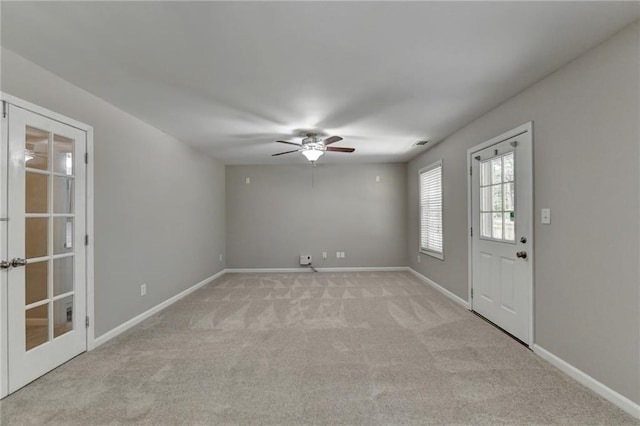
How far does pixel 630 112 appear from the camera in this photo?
1814 mm

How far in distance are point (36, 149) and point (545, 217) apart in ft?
14.0

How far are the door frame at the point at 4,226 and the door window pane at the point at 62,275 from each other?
0.46 ft

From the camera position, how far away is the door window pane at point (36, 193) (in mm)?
2184

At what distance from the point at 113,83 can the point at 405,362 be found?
3.55 meters

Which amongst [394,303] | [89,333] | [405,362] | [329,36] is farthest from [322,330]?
[329,36]

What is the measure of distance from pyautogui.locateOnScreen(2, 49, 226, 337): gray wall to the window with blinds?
13.7 ft

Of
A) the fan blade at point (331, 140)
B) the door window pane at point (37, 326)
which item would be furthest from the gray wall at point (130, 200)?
the fan blade at point (331, 140)

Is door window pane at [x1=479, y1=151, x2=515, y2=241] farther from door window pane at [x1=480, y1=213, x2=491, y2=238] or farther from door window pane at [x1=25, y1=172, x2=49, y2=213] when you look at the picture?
door window pane at [x1=25, y1=172, x2=49, y2=213]

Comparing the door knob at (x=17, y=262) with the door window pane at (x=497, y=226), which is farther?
the door window pane at (x=497, y=226)

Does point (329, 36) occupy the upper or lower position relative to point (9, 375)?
Result: upper

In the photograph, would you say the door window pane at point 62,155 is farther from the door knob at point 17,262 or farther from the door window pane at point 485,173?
the door window pane at point 485,173

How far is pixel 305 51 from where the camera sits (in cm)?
205

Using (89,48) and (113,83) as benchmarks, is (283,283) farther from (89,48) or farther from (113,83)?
(89,48)

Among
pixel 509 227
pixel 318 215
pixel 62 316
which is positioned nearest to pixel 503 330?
pixel 509 227
